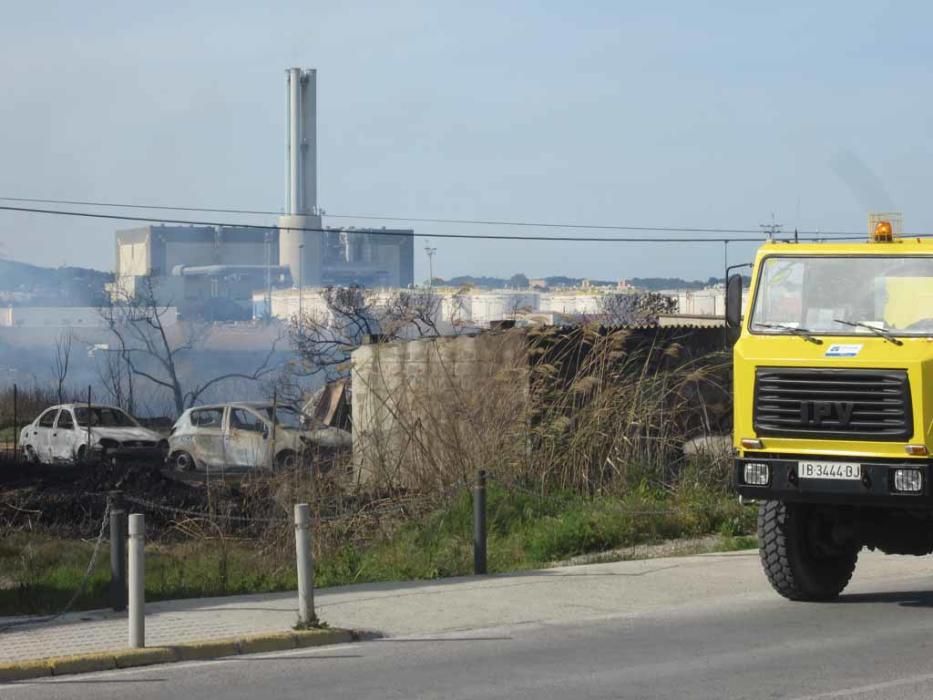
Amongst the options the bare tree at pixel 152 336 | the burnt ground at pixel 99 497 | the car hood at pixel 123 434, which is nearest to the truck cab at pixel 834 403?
the burnt ground at pixel 99 497

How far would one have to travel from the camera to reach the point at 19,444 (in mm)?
38344

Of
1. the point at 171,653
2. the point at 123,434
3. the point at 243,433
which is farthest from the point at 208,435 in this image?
the point at 171,653

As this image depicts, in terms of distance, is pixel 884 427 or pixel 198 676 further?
pixel 884 427

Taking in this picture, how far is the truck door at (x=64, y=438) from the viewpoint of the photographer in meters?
34.2

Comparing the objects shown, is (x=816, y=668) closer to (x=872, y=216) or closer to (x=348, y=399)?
(x=872, y=216)

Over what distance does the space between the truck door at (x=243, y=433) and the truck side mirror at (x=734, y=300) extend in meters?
19.2

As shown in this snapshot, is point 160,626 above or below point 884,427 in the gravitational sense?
below

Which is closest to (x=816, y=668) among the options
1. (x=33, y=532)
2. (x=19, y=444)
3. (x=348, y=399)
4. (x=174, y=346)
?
(x=33, y=532)

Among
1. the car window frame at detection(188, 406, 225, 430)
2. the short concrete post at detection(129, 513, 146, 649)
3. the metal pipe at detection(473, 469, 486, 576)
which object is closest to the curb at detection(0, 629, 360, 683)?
the short concrete post at detection(129, 513, 146, 649)

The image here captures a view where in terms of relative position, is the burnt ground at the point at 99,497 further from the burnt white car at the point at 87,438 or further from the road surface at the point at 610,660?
the road surface at the point at 610,660

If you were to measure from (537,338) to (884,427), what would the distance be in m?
10.1

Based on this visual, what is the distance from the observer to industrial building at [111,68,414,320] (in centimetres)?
11619

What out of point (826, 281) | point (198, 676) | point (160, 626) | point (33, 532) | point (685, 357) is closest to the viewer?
point (198, 676)

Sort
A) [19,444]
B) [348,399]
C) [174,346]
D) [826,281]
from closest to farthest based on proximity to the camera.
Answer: [826,281] → [348,399] → [19,444] → [174,346]
